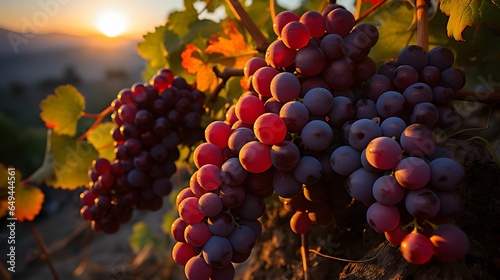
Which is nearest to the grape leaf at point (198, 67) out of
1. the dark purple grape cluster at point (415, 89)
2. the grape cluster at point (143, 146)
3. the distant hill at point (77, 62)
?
the grape cluster at point (143, 146)

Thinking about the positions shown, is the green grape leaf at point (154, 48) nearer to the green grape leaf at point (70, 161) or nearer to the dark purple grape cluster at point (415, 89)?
the green grape leaf at point (70, 161)

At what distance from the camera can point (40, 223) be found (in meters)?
3.93

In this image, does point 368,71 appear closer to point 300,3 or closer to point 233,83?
point 233,83

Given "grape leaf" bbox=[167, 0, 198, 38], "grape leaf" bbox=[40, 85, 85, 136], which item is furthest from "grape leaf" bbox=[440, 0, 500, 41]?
"grape leaf" bbox=[40, 85, 85, 136]

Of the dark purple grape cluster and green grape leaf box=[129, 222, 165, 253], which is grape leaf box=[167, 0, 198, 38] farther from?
green grape leaf box=[129, 222, 165, 253]

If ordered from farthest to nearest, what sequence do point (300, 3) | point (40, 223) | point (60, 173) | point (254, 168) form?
point (40, 223) → point (300, 3) → point (60, 173) → point (254, 168)

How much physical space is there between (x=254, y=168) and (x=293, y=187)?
0.06 m

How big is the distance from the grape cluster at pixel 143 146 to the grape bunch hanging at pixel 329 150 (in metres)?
0.29

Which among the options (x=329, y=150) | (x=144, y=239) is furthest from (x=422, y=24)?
(x=144, y=239)

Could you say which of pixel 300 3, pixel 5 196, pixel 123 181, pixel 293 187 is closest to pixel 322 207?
pixel 293 187

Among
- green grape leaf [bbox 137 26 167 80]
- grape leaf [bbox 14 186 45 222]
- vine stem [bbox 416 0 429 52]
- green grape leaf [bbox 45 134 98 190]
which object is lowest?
vine stem [bbox 416 0 429 52]

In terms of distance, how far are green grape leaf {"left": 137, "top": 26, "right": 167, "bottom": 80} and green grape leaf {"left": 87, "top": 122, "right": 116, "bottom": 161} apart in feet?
0.77

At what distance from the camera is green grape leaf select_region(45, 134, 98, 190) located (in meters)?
1.10

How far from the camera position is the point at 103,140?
1139mm
